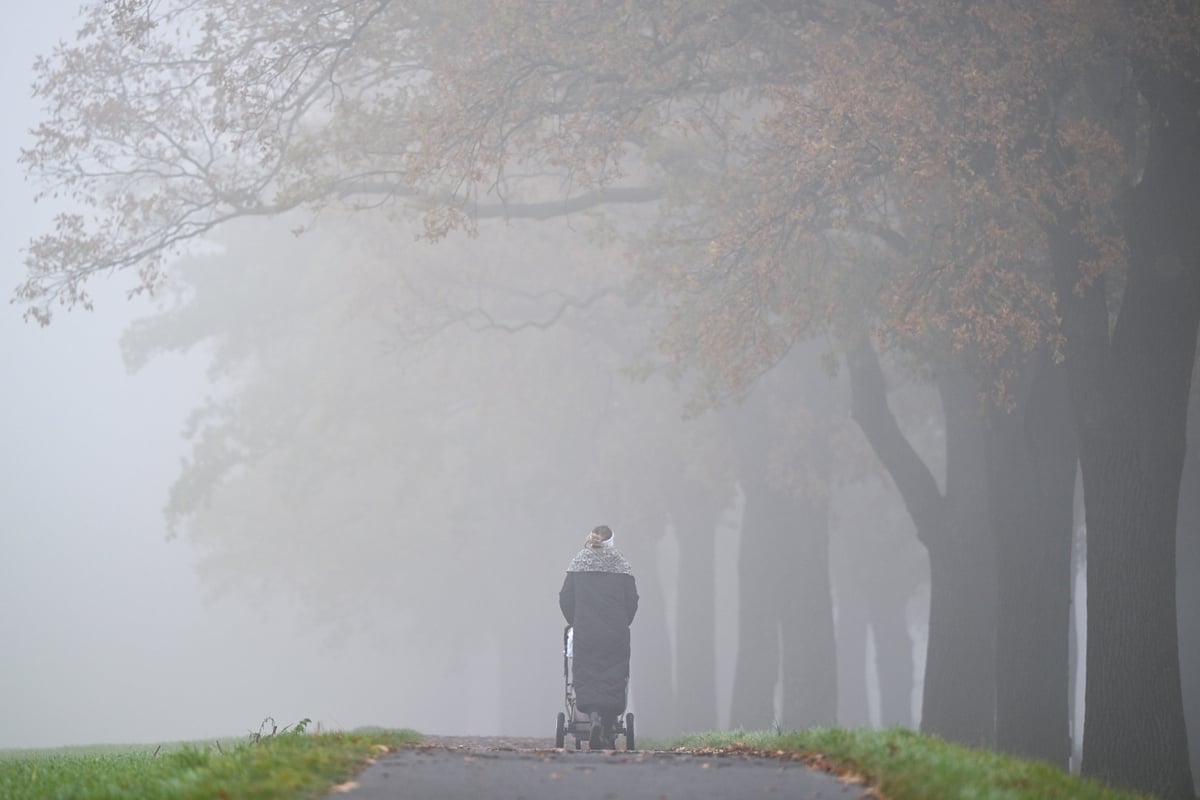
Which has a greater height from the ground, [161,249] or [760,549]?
[161,249]

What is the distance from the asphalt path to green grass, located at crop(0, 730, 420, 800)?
0.20 meters

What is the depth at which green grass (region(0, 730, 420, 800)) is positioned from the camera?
7492 mm

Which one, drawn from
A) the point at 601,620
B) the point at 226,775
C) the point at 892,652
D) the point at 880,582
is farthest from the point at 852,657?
the point at 226,775

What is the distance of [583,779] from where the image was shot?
29.2ft

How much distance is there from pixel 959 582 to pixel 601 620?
21.5 feet

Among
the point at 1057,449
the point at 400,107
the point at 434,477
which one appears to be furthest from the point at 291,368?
the point at 1057,449

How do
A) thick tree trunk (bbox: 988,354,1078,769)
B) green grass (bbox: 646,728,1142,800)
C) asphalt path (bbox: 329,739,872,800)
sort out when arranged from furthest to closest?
1. thick tree trunk (bbox: 988,354,1078,769)
2. asphalt path (bbox: 329,739,872,800)
3. green grass (bbox: 646,728,1142,800)

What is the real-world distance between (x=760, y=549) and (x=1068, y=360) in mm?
13368

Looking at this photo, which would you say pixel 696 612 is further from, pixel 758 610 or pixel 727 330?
pixel 727 330

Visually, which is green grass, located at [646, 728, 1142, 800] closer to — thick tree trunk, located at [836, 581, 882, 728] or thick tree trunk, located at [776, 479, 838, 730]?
thick tree trunk, located at [776, 479, 838, 730]

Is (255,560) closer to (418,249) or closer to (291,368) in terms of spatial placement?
(291,368)

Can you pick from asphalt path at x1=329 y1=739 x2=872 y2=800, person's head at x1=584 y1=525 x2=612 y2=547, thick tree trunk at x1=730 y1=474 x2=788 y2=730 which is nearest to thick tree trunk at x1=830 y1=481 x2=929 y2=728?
thick tree trunk at x1=730 y1=474 x2=788 y2=730

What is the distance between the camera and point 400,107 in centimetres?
1953

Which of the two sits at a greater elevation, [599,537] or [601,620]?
[599,537]
